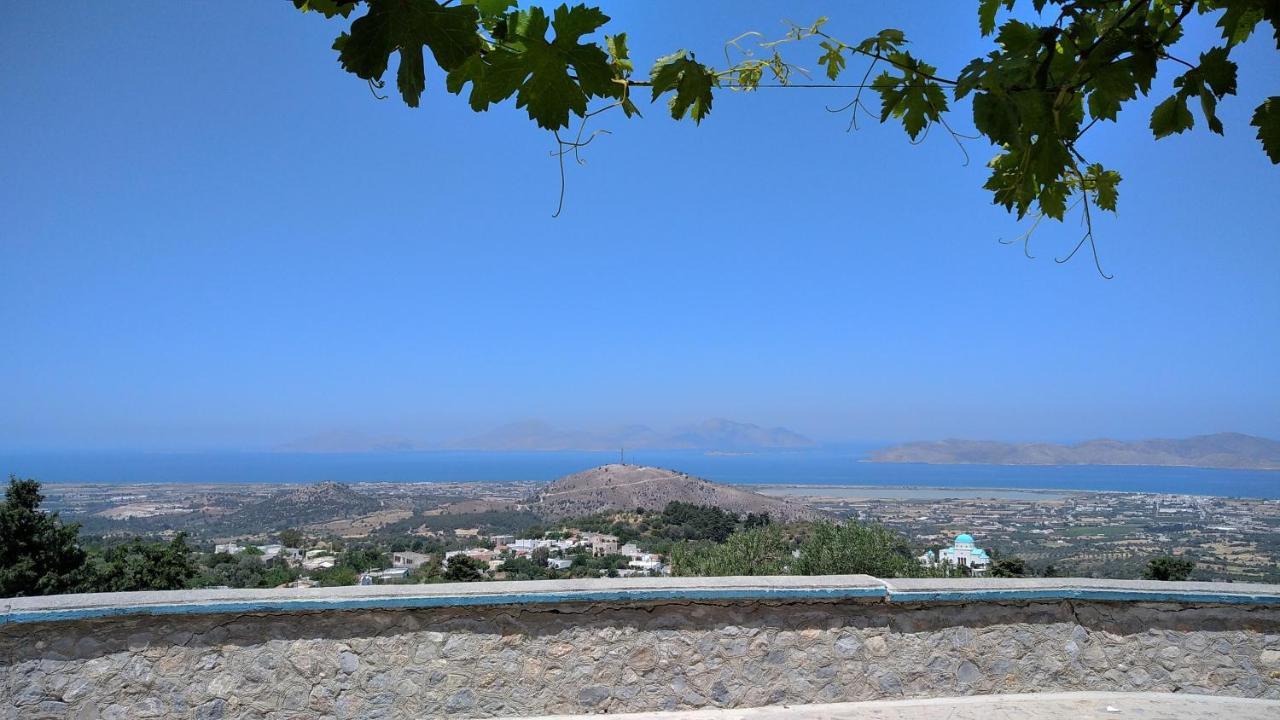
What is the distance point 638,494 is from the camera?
27.1 metres

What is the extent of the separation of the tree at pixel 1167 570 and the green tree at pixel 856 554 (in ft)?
9.08

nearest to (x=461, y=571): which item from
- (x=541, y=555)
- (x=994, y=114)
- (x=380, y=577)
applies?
(x=380, y=577)

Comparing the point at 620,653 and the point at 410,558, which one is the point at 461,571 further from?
the point at 410,558

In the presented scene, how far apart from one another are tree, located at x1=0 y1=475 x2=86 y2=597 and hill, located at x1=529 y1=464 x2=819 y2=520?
1545 cm

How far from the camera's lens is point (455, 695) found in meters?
3.25

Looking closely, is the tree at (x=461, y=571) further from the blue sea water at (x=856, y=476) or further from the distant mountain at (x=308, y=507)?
the blue sea water at (x=856, y=476)

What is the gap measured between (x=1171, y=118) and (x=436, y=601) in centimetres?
329

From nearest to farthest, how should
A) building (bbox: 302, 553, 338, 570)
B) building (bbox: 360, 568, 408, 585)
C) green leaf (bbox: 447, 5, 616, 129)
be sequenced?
green leaf (bbox: 447, 5, 616, 129)
building (bbox: 360, 568, 408, 585)
building (bbox: 302, 553, 338, 570)

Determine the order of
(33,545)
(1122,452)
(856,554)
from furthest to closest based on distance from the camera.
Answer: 1. (1122,452)
2. (33,545)
3. (856,554)

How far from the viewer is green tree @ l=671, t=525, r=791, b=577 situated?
6.82 meters

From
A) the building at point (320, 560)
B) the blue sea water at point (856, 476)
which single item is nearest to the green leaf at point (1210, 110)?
the building at point (320, 560)

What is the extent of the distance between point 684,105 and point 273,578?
771 centimetres

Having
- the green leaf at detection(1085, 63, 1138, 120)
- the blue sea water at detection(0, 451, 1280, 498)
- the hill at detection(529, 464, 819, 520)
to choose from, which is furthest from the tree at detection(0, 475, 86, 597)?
the blue sea water at detection(0, 451, 1280, 498)

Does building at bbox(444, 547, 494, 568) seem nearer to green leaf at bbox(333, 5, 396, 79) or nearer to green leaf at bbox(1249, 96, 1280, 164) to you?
green leaf at bbox(333, 5, 396, 79)
